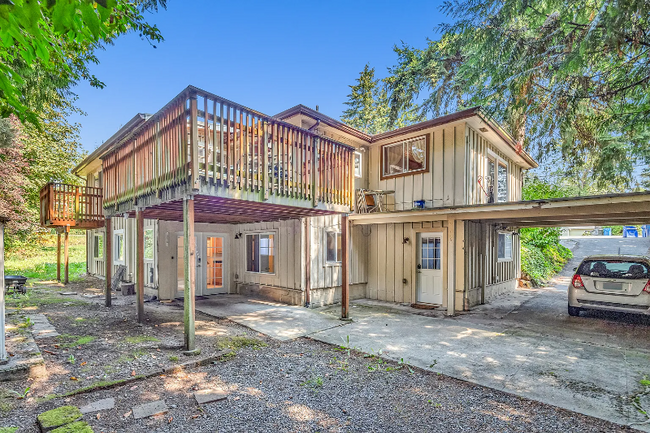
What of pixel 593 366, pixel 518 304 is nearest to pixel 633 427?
pixel 593 366

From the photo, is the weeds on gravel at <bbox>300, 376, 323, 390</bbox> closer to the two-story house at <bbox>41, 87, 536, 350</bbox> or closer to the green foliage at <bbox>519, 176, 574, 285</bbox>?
the two-story house at <bbox>41, 87, 536, 350</bbox>

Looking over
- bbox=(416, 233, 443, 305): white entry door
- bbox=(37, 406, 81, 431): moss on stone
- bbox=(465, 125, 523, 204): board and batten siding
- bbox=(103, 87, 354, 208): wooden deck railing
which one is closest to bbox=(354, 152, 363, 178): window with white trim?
bbox=(416, 233, 443, 305): white entry door

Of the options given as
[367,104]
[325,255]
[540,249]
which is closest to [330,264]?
[325,255]

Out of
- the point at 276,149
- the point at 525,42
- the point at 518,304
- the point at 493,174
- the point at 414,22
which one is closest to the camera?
the point at 276,149

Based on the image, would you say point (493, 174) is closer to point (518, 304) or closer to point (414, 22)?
point (518, 304)

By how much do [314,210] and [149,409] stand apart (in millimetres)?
4240

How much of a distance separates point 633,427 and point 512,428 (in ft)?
3.64

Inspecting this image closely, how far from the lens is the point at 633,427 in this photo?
3047 mm

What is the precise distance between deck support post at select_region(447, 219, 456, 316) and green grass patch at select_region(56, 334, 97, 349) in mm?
7009

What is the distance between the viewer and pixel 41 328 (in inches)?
226

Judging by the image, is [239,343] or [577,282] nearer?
[239,343]

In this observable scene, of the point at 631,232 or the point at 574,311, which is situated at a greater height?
the point at 631,232

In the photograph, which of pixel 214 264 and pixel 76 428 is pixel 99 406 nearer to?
pixel 76 428

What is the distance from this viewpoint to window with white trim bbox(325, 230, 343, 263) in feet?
29.8
